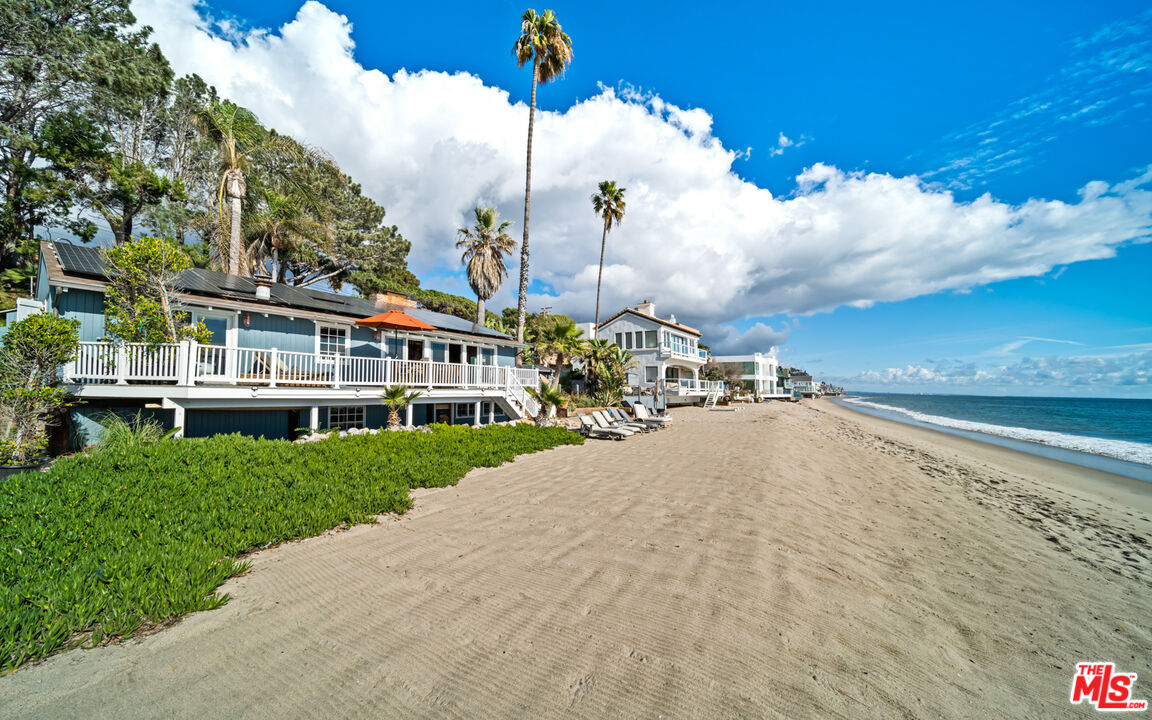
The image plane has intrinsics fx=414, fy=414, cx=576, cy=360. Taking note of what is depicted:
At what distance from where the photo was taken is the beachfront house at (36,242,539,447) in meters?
9.66

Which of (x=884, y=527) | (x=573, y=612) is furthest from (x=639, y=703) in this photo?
(x=884, y=527)

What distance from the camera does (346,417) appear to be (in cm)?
1525

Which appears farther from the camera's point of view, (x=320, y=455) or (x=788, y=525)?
(x=320, y=455)

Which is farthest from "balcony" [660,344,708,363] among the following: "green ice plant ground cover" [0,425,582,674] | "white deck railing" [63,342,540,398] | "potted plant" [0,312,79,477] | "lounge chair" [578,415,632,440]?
"potted plant" [0,312,79,477]

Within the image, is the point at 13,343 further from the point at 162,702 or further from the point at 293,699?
the point at 293,699

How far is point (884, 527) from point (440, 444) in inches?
375

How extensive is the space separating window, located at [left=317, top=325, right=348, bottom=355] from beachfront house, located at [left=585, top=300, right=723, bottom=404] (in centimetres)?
2390

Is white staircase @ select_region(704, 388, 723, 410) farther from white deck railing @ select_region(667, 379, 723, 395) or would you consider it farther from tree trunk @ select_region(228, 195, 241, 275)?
tree trunk @ select_region(228, 195, 241, 275)

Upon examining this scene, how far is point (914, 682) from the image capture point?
309 cm

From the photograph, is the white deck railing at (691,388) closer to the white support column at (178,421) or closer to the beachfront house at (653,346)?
the beachfront house at (653,346)

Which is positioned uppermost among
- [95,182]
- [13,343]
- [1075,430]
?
[95,182]

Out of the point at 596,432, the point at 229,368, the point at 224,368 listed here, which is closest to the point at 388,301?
the point at 224,368

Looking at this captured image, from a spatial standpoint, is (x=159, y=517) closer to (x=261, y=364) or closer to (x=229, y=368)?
(x=229, y=368)

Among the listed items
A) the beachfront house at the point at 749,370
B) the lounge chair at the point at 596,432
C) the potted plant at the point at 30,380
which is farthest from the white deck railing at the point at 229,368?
the beachfront house at the point at 749,370
